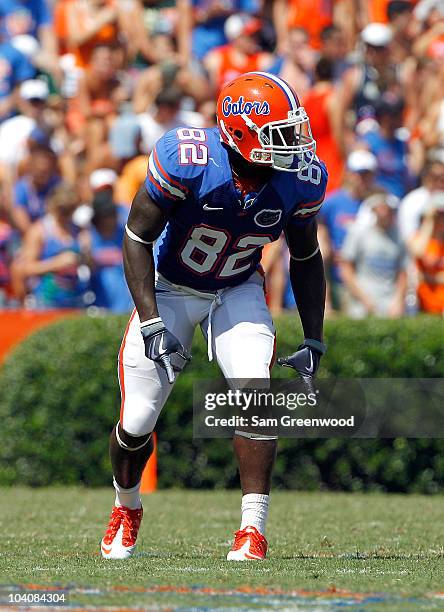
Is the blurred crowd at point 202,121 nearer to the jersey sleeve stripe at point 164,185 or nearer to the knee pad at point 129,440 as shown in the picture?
the knee pad at point 129,440

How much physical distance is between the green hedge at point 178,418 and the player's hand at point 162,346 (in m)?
3.86

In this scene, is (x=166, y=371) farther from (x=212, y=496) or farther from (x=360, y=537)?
(x=212, y=496)

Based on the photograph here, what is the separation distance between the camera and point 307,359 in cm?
607

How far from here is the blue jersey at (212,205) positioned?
565cm

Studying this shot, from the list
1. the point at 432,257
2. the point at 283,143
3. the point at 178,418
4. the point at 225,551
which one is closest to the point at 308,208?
the point at 283,143

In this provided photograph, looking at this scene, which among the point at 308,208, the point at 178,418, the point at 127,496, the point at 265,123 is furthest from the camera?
the point at 178,418

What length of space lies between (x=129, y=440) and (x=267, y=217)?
119cm

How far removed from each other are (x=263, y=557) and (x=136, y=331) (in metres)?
1.14

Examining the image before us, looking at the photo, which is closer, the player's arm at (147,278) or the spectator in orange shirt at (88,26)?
the player's arm at (147,278)

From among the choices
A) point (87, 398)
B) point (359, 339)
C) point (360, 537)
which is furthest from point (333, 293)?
point (360, 537)

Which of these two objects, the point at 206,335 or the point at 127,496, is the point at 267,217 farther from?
the point at 127,496

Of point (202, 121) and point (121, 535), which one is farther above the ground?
point (121, 535)

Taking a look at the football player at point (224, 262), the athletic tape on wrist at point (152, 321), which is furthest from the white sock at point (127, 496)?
the athletic tape on wrist at point (152, 321)

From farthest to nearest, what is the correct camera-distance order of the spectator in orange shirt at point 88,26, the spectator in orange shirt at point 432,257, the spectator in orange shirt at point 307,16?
the spectator in orange shirt at point 307,16
the spectator in orange shirt at point 88,26
the spectator in orange shirt at point 432,257
